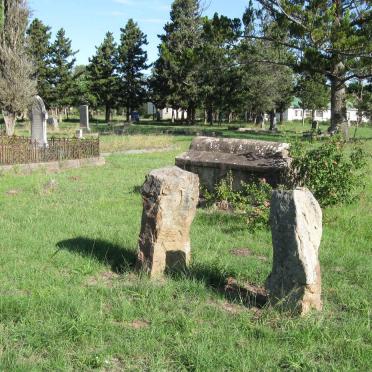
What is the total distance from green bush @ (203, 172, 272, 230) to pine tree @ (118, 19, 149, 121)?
5018cm

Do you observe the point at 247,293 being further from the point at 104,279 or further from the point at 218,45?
the point at 218,45

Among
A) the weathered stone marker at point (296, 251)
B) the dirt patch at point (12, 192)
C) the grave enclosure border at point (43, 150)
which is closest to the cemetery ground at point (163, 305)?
the weathered stone marker at point (296, 251)

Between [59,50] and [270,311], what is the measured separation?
5828 cm

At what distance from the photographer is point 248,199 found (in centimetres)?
899

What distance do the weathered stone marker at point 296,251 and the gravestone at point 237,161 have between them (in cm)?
473

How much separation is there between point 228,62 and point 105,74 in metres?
36.4

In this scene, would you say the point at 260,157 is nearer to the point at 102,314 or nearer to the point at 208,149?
the point at 208,149

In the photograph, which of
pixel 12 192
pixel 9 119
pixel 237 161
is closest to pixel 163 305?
pixel 237 161

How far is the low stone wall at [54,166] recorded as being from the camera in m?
14.3

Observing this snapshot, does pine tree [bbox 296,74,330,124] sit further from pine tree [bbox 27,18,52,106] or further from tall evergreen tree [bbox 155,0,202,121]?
pine tree [bbox 27,18,52,106]

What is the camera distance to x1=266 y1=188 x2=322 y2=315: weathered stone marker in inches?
169

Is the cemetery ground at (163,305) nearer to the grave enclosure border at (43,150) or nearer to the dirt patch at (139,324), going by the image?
the dirt patch at (139,324)

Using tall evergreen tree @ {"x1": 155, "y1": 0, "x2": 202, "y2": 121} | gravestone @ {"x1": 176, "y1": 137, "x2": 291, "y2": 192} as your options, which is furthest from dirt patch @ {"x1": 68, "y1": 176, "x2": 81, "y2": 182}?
tall evergreen tree @ {"x1": 155, "y1": 0, "x2": 202, "y2": 121}

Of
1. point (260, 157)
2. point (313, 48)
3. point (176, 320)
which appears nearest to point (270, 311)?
point (176, 320)
